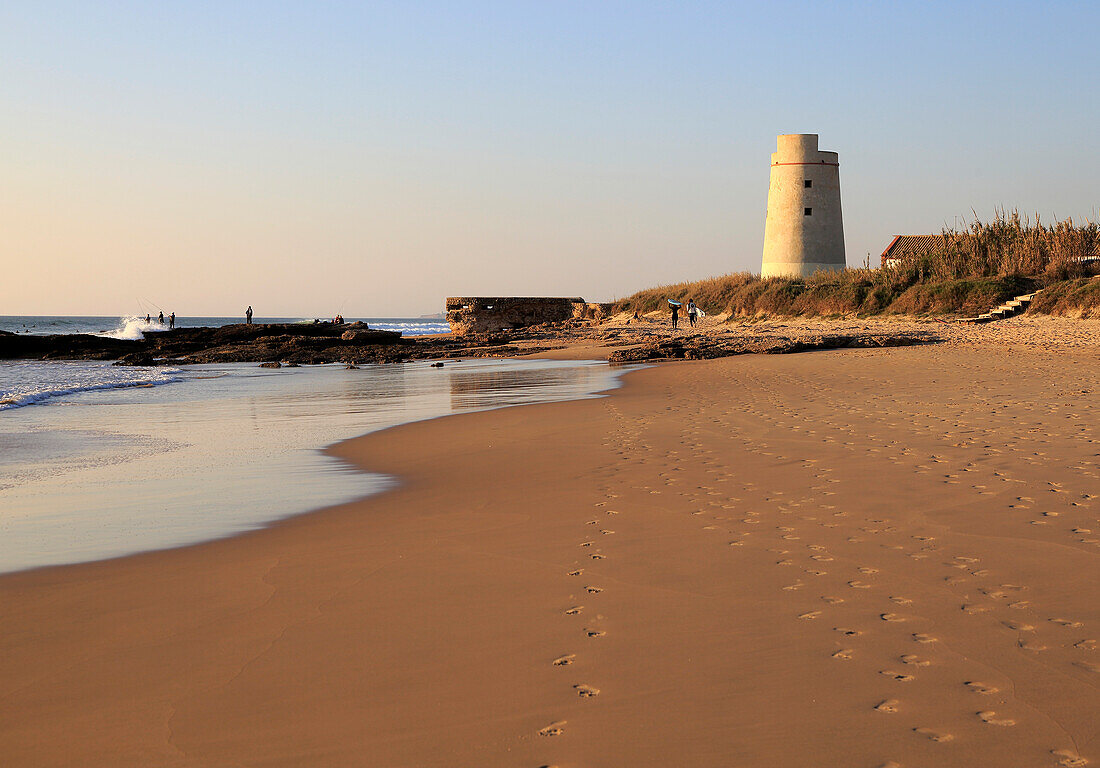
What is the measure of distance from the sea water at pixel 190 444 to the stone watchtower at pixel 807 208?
2066 cm

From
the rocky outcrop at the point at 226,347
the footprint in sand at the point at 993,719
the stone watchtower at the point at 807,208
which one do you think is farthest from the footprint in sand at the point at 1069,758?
the stone watchtower at the point at 807,208

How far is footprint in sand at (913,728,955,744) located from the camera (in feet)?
8.40

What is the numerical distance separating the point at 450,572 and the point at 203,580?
1214 millimetres

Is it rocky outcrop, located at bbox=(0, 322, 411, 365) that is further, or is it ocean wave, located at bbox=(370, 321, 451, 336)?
ocean wave, located at bbox=(370, 321, 451, 336)

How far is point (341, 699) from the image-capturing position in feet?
9.77

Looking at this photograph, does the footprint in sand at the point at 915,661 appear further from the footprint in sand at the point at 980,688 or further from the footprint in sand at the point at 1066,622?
the footprint in sand at the point at 1066,622

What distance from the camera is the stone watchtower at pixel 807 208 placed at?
39062mm

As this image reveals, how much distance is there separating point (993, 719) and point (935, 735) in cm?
22

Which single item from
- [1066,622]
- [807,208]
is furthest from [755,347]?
[807,208]

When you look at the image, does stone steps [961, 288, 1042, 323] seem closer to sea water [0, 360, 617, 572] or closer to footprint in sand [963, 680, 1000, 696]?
sea water [0, 360, 617, 572]

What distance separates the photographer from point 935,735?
8.49ft

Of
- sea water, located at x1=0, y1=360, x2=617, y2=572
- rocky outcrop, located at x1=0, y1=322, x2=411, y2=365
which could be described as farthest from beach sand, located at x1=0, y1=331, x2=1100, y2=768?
rocky outcrop, located at x1=0, y1=322, x2=411, y2=365

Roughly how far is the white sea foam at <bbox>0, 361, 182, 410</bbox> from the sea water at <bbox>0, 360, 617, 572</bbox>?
0.30 feet

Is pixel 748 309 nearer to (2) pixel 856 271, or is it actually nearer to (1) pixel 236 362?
(2) pixel 856 271
